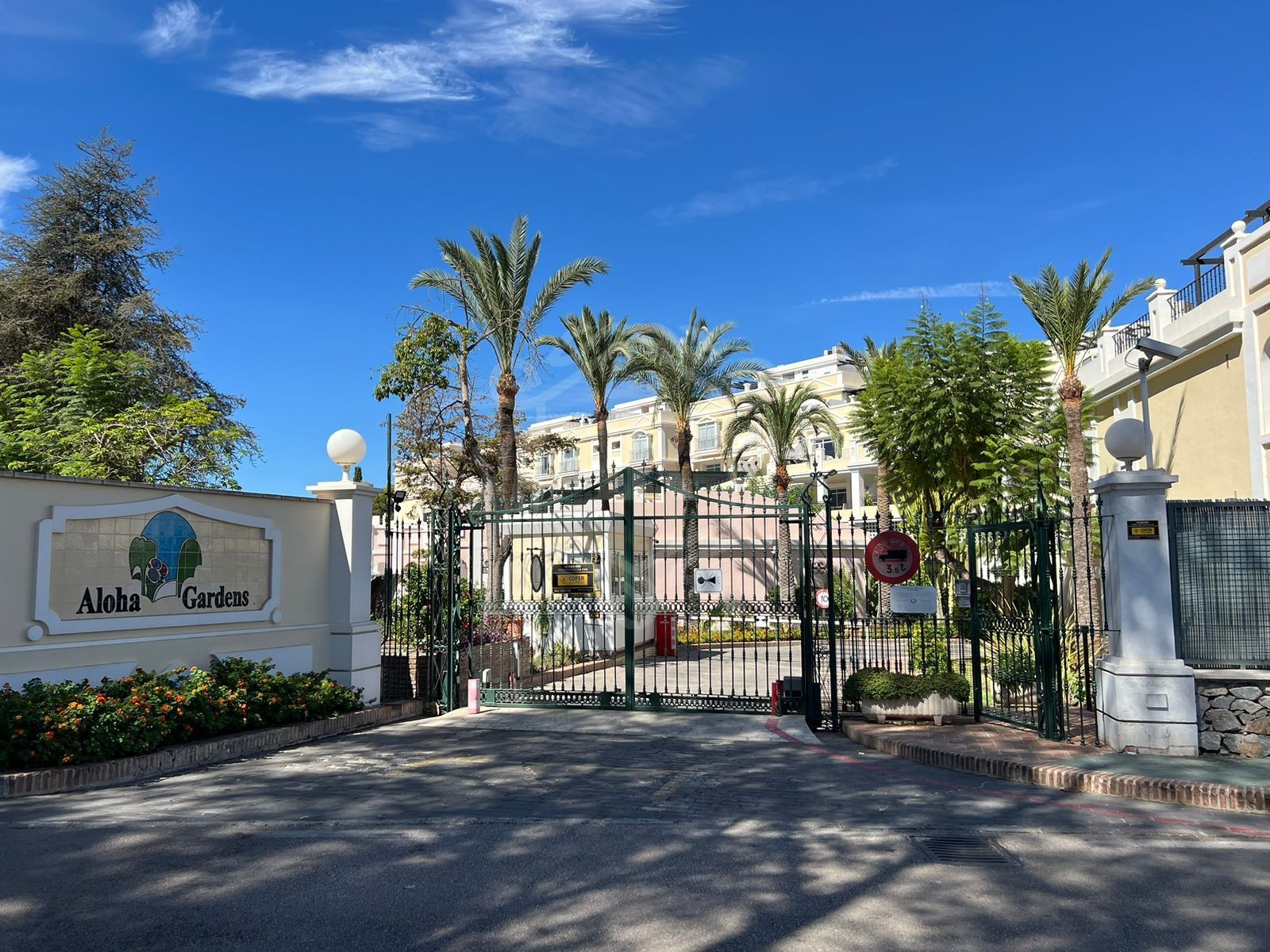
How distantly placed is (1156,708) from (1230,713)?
0.81 m

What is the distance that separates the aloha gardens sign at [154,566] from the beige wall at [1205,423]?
1733 centimetres

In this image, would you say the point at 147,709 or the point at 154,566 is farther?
the point at 154,566

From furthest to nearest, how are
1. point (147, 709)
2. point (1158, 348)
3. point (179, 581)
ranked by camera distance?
point (179, 581), point (1158, 348), point (147, 709)

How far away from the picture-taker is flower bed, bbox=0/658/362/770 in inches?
330

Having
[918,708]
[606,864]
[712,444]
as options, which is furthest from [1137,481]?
[712,444]

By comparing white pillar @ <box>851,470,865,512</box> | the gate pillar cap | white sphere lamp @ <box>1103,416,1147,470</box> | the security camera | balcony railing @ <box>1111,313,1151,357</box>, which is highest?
balcony railing @ <box>1111,313,1151,357</box>

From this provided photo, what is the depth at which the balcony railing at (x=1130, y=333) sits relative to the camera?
22.7 metres

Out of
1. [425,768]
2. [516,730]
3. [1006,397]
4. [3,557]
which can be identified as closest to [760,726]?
[516,730]

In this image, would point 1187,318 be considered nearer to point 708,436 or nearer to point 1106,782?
point 1106,782

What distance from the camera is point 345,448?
12.7 metres

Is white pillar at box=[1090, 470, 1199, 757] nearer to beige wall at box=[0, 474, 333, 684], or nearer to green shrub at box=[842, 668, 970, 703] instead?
green shrub at box=[842, 668, 970, 703]

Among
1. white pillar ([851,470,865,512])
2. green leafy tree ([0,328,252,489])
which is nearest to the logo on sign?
green leafy tree ([0,328,252,489])

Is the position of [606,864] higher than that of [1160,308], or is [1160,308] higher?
[1160,308]

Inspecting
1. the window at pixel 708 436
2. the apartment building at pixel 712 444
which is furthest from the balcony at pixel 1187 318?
the window at pixel 708 436
